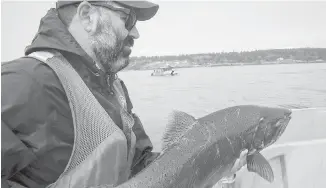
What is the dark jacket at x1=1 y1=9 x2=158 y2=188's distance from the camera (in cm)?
130

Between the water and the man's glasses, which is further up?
the man's glasses

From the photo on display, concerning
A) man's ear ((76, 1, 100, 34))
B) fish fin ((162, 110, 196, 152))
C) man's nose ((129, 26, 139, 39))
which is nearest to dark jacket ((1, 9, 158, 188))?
man's ear ((76, 1, 100, 34))

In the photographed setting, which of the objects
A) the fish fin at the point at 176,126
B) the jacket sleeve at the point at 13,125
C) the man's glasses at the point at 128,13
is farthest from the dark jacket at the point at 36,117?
the fish fin at the point at 176,126

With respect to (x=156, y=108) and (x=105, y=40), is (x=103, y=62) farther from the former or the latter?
(x=156, y=108)

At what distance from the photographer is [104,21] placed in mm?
1813

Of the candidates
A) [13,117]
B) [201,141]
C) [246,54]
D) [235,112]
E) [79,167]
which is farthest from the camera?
[246,54]

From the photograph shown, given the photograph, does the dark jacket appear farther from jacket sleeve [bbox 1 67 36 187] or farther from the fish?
the fish

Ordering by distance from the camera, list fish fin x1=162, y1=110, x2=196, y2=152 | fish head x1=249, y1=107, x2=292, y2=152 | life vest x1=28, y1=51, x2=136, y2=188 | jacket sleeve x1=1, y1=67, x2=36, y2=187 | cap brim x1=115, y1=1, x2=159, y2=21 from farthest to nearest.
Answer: fish head x1=249, y1=107, x2=292, y2=152 < cap brim x1=115, y1=1, x2=159, y2=21 < fish fin x1=162, y1=110, x2=196, y2=152 < life vest x1=28, y1=51, x2=136, y2=188 < jacket sleeve x1=1, y1=67, x2=36, y2=187

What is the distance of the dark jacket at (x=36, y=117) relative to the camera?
130cm

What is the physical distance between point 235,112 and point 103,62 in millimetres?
795

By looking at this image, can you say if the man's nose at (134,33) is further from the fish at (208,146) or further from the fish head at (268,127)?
the fish head at (268,127)

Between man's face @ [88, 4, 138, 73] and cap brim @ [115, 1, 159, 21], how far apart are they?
62mm

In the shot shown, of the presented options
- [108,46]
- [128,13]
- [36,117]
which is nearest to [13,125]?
[36,117]

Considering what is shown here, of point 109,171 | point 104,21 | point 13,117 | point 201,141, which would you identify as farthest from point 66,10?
point 201,141
